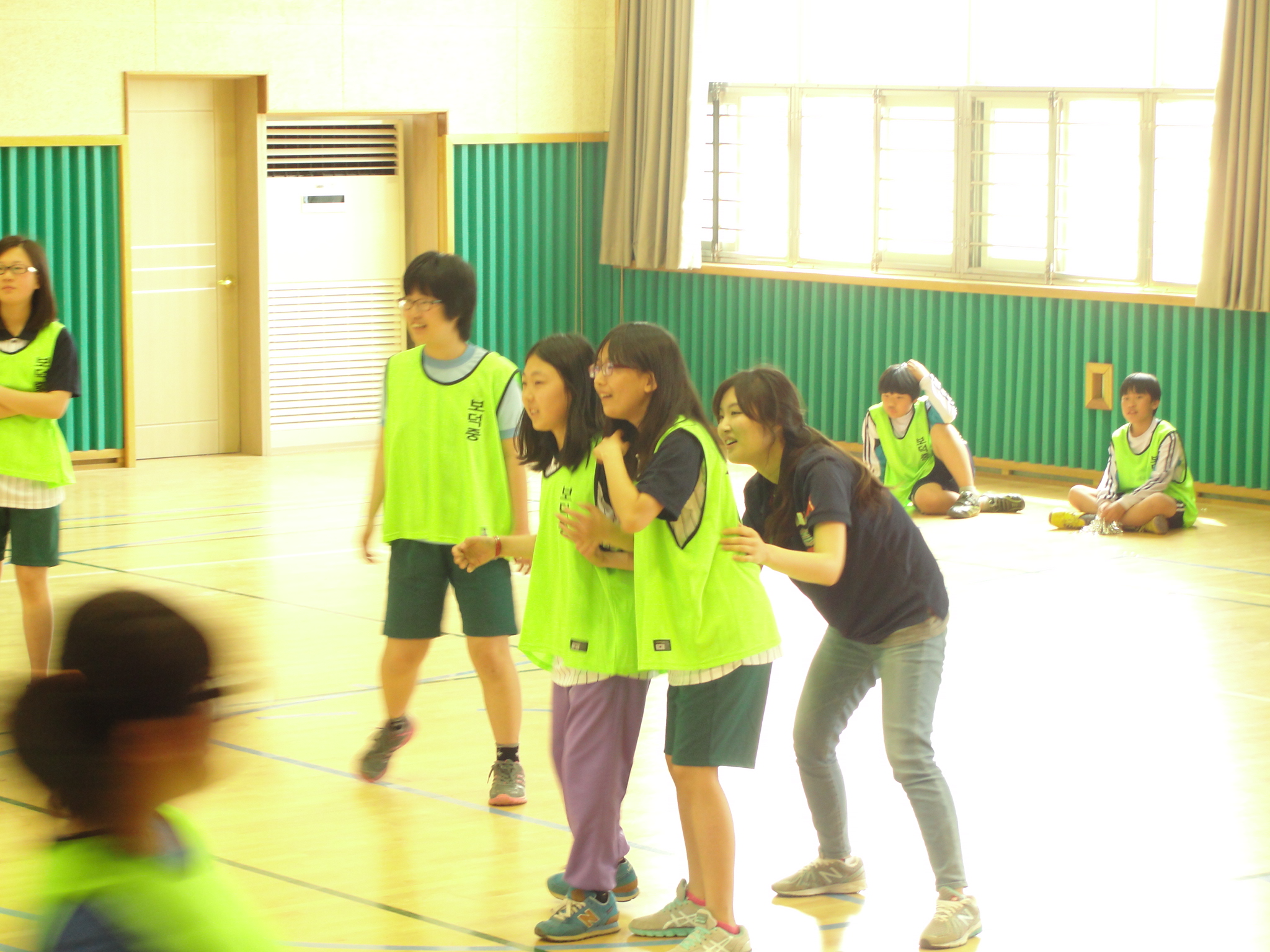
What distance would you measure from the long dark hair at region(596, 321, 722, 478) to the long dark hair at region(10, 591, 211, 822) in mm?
1945

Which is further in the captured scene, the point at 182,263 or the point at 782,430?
the point at 182,263

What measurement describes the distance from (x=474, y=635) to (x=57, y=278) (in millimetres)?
6861

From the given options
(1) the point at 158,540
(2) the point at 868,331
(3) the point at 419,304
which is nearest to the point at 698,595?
(3) the point at 419,304

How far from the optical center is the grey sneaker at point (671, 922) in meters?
3.56

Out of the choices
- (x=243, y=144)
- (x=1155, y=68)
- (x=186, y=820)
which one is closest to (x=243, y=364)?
(x=243, y=144)

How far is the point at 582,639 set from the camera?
11.4 ft

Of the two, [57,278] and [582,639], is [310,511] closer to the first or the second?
[57,278]

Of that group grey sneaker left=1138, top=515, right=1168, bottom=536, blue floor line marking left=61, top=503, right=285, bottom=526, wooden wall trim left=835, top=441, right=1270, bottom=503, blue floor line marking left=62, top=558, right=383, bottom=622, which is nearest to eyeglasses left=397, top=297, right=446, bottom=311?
blue floor line marking left=62, top=558, right=383, bottom=622

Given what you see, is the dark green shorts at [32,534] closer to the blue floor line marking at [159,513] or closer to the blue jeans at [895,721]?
the blue jeans at [895,721]

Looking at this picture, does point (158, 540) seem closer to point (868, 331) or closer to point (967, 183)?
point (868, 331)

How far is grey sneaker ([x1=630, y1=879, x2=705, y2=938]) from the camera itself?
11.7ft

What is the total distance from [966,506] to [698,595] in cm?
622

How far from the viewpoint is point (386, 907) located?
3.75m

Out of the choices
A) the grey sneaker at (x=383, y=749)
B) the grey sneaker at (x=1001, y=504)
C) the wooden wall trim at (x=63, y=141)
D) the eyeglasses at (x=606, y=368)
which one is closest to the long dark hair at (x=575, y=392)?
the eyeglasses at (x=606, y=368)
